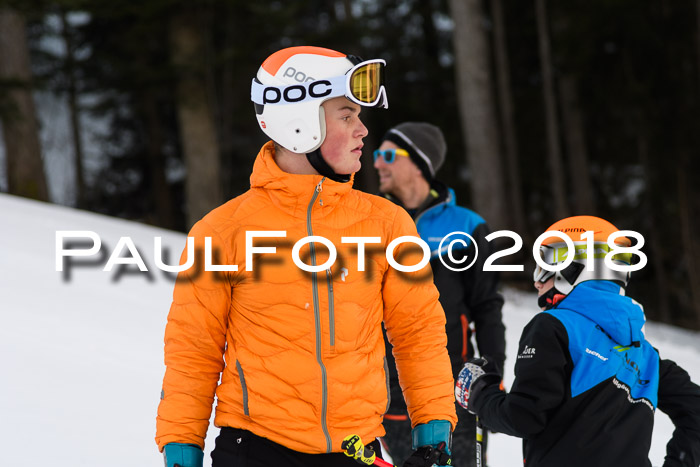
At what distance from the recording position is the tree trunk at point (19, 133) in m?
12.1

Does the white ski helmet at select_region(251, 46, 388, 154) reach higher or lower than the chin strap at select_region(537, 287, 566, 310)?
higher

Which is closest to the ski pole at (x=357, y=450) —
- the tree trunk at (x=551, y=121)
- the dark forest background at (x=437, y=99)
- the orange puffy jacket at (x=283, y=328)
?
the orange puffy jacket at (x=283, y=328)

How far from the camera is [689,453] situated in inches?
108

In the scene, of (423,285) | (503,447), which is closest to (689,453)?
(423,285)

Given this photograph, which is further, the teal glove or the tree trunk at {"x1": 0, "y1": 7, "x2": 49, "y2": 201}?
the tree trunk at {"x1": 0, "y1": 7, "x2": 49, "y2": 201}

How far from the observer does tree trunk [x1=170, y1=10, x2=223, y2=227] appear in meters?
13.6

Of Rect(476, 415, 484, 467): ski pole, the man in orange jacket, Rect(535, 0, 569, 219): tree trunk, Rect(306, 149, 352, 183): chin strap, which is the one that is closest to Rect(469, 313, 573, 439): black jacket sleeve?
the man in orange jacket

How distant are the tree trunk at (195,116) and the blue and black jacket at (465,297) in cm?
1017

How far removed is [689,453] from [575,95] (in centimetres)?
1835

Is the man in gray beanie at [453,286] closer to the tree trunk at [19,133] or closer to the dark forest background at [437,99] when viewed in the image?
the dark forest background at [437,99]

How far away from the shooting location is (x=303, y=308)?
7.03ft

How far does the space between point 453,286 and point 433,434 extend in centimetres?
152

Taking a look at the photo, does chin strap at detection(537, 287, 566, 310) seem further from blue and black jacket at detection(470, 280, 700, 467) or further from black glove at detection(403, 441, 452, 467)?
black glove at detection(403, 441, 452, 467)

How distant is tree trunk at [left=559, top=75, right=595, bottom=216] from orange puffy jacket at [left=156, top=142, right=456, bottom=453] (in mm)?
18473
